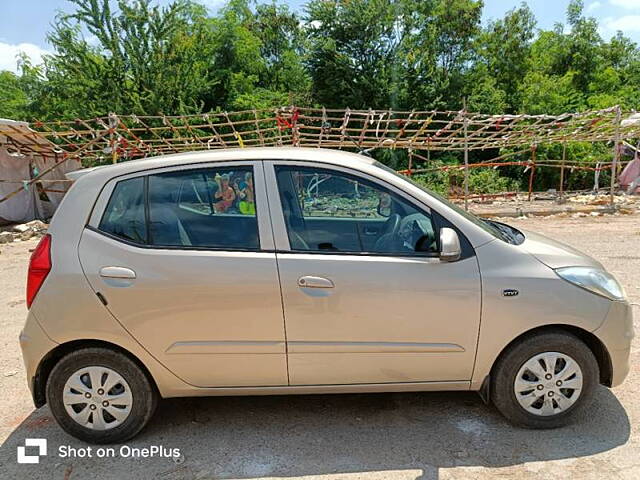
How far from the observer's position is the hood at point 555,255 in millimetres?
2918

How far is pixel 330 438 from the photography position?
2984 millimetres

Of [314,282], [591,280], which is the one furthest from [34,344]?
[591,280]

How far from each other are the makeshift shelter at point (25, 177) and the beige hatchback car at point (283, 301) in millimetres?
12512

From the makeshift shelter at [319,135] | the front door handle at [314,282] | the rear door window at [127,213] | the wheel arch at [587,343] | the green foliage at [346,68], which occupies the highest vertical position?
the green foliage at [346,68]

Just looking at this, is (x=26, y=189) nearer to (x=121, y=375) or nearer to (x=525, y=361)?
(x=121, y=375)

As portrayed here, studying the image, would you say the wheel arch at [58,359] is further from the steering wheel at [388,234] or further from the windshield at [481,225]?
the windshield at [481,225]

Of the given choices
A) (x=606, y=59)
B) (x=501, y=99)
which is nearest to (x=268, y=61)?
(x=501, y=99)

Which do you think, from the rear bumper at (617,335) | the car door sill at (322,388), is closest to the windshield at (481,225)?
the rear bumper at (617,335)

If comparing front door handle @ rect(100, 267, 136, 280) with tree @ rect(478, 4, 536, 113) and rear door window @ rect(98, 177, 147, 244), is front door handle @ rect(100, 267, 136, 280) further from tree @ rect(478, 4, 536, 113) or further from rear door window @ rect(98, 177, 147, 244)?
tree @ rect(478, 4, 536, 113)

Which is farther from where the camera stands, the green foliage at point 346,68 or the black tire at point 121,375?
the green foliage at point 346,68

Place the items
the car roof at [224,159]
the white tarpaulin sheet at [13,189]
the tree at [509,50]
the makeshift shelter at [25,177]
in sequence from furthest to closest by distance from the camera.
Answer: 1. the tree at [509,50]
2. the white tarpaulin sheet at [13,189]
3. the makeshift shelter at [25,177]
4. the car roof at [224,159]

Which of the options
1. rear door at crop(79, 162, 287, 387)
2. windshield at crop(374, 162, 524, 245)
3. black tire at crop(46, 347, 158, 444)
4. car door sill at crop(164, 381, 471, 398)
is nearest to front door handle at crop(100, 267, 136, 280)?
rear door at crop(79, 162, 287, 387)

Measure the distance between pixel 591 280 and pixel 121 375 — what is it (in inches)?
114

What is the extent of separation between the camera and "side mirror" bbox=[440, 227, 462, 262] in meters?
2.72
